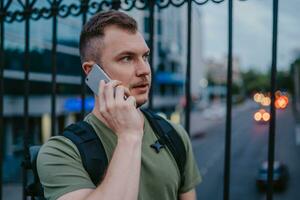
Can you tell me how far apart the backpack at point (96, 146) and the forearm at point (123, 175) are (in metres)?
0.17

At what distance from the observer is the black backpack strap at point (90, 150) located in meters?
1.74

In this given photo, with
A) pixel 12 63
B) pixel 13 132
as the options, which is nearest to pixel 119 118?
pixel 12 63

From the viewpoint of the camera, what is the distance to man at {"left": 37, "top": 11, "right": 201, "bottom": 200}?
5.24 ft

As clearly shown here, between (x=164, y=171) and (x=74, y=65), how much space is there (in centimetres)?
2599

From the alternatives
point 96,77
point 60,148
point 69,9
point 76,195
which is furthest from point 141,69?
point 69,9

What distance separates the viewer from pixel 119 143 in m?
1.63

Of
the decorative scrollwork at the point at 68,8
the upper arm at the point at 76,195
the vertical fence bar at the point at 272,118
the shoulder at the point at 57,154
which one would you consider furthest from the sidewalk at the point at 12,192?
the upper arm at the point at 76,195

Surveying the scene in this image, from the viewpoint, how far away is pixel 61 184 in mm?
1654

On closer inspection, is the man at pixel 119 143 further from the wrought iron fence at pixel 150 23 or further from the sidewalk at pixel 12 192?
the sidewalk at pixel 12 192

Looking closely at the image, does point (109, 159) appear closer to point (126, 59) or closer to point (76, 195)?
point (76, 195)

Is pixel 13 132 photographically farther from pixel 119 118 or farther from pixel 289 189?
pixel 119 118

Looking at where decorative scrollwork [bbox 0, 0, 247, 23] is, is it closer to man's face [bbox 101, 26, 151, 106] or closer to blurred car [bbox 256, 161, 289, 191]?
man's face [bbox 101, 26, 151, 106]

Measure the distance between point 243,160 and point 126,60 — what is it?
2820 centimetres

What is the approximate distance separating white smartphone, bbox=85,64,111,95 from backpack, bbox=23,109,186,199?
0.61ft
